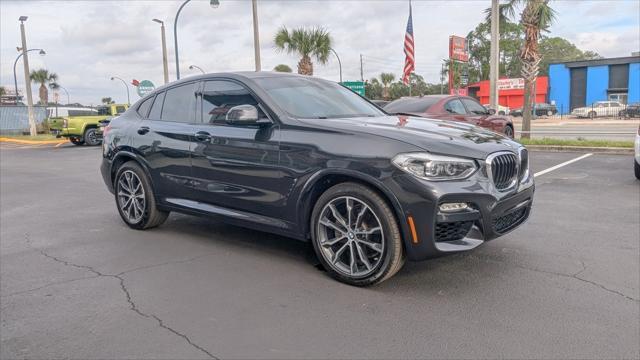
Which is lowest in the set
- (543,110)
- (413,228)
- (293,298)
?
(293,298)

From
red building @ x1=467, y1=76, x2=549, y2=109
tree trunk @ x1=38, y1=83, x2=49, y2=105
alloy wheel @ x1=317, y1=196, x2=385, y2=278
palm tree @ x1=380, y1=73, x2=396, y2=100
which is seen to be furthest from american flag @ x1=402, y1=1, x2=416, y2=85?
tree trunk @ x1=38, y1=83, x2=49, y2=105

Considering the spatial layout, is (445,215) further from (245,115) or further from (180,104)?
(180,104)

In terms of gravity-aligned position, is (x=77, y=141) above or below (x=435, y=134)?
below

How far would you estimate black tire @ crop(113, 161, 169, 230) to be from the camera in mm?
5664

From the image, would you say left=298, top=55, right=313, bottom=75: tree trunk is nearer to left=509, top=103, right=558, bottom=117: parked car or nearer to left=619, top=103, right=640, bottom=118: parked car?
left=619, top=103, right=640, bottom=118: parked car

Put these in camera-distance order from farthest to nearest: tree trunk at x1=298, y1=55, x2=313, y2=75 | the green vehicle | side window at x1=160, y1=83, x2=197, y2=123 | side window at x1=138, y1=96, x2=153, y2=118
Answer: tree trunk at x1=298, y1=55, x2=313, y2=75 < the green vehicle < side window at x1=138, y1=96, x2=153, y2=118 < side window at x1=160, y1=83, x2=197, y2=123

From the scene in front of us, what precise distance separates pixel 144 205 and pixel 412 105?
22.3 feet

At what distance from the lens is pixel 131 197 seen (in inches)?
231

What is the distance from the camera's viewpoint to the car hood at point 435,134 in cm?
381


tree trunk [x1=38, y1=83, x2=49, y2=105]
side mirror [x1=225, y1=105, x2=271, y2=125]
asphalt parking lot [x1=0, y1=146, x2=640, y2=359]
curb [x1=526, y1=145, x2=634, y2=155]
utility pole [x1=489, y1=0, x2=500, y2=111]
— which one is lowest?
asphalt parking lot [x1=0, y1=146, x2=640, y2=359]

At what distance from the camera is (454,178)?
370 centimetres

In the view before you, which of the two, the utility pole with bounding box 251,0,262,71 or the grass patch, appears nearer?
the grass patch

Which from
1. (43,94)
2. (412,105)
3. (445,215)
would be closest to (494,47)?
(412,105)

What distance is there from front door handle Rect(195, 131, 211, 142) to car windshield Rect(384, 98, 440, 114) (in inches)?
250
